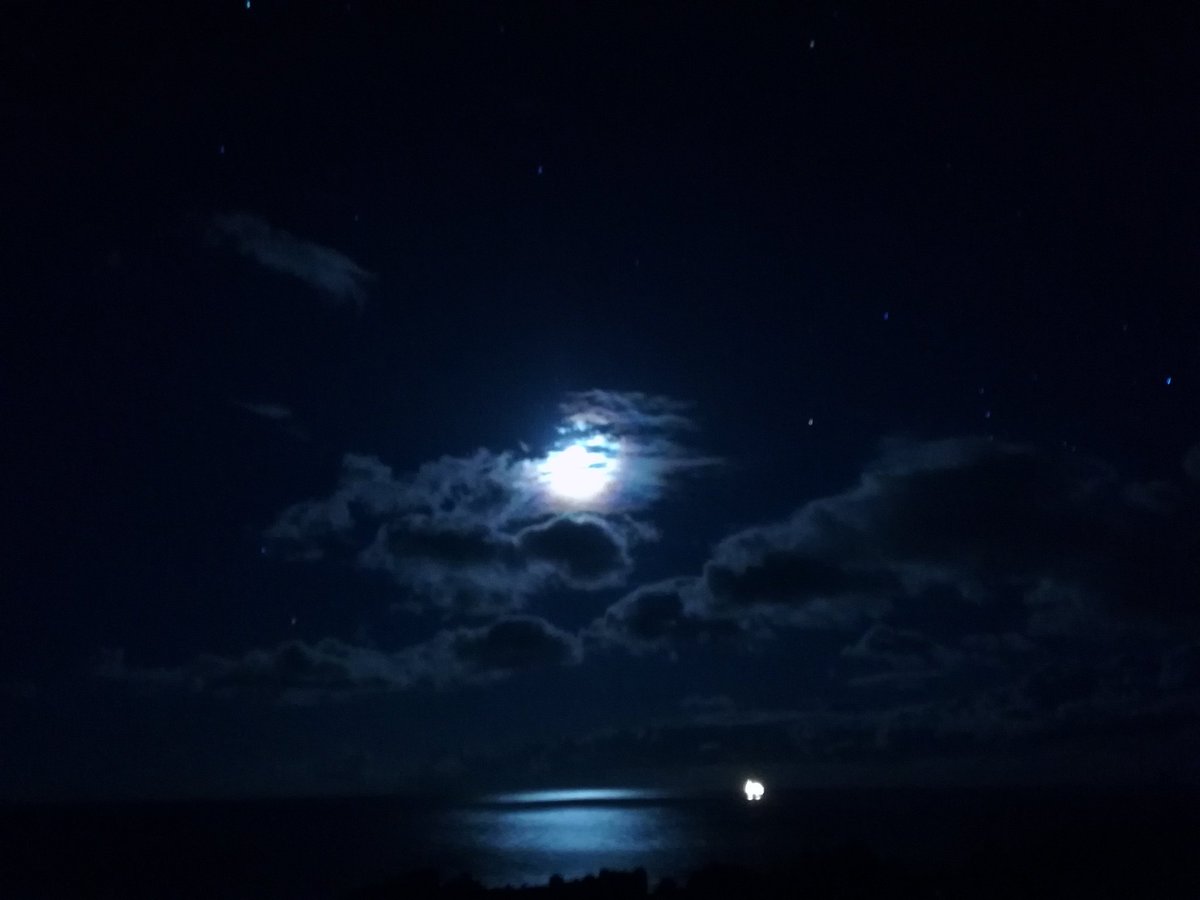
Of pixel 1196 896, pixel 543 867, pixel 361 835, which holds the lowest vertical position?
pixel 1196 896

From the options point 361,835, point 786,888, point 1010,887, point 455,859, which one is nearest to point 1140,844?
point 1010,887

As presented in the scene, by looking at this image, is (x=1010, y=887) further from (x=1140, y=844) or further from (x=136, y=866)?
(x=136, y=866)

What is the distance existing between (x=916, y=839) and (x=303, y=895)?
210 feet

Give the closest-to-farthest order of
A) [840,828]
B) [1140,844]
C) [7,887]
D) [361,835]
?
1. [1140,844]
2. [7,887]
3. [840,828]
4. [361,835]

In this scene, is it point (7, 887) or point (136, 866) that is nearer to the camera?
point (7, 887)

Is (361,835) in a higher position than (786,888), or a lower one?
higher

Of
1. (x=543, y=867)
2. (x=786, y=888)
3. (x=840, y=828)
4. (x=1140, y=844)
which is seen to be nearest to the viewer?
(x=786, y=888)

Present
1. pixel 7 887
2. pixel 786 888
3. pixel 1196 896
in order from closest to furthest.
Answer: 1. pixel 786 888
2. pixel 1196 896
3. pixel 7 887

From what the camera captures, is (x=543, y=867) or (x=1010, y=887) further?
(x=543, y=867)

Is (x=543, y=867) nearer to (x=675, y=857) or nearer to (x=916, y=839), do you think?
(x=675, y=857)

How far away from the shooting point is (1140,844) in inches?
2351

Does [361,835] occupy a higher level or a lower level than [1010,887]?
higher

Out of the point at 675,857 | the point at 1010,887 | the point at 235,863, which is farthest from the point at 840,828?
the point at 1010,887

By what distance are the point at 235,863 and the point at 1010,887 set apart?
75.4 meters
